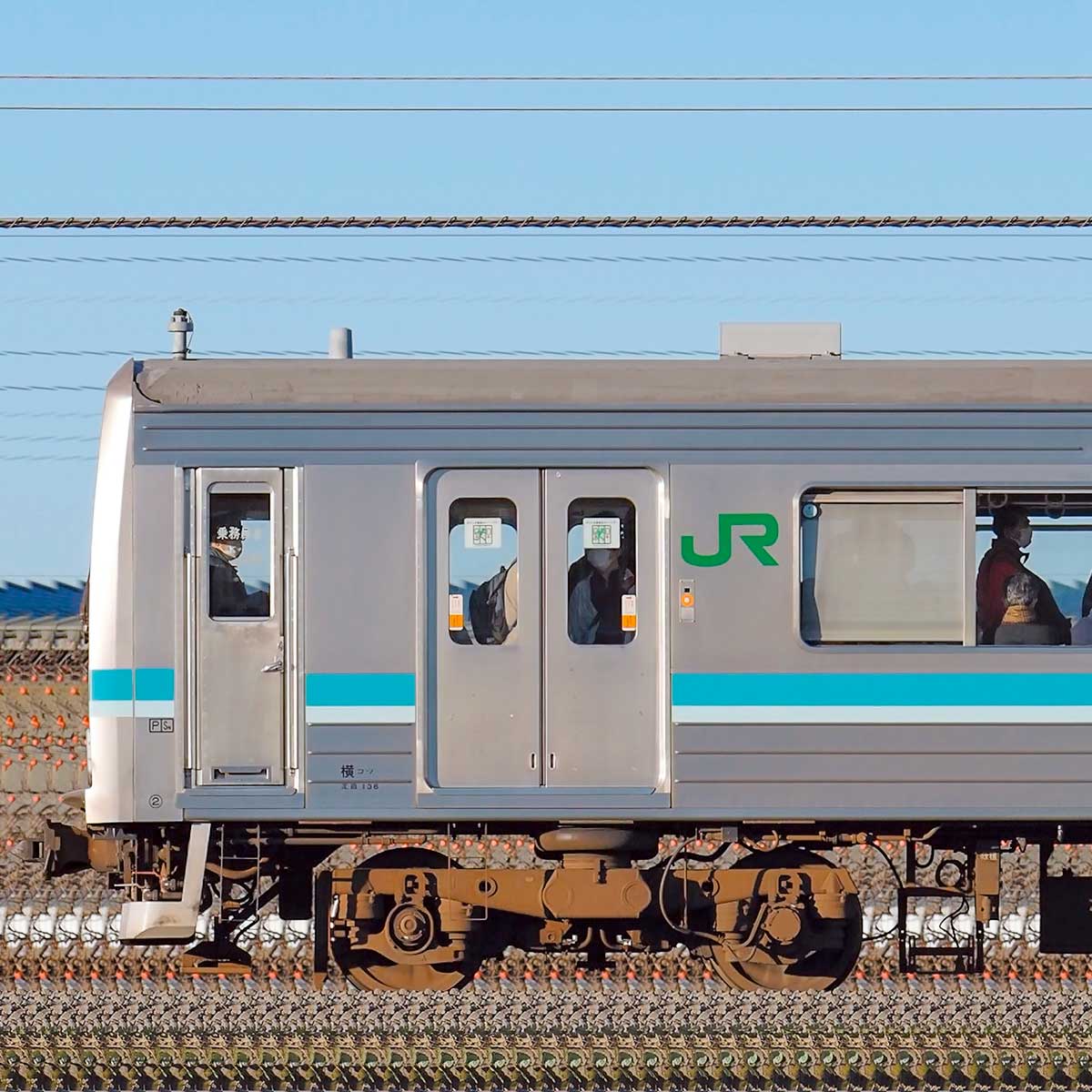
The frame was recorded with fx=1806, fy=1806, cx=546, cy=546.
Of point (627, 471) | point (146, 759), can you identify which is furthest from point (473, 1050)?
point (627, 471)

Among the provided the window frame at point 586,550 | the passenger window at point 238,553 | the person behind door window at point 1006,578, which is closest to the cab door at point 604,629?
the window frame at point 586,550

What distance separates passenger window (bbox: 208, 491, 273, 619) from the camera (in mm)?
9359

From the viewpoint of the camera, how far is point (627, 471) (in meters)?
9.34

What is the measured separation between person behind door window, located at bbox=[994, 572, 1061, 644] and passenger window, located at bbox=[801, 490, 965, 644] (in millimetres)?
243

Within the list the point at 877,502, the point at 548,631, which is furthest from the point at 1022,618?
the point at 548,631

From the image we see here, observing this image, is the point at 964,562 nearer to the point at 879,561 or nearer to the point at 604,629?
the point at 879,561

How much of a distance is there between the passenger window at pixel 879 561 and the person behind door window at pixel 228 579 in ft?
9.32

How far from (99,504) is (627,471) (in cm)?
275

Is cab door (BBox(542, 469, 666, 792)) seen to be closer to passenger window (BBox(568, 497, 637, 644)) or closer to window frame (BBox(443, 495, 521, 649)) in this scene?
passenger window (BBox(568, 497, 637, 644))

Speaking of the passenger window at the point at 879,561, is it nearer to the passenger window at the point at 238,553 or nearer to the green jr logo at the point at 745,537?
the green jr logo at the point at 745,537

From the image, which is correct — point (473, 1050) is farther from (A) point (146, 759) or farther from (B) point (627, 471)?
(B) point (627, 471)

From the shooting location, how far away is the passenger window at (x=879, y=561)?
9289 mm

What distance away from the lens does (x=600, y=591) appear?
9.38m

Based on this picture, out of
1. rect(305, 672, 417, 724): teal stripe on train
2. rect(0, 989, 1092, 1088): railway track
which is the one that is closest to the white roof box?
rect(305, 672, 417, 724): teal stripe on train
